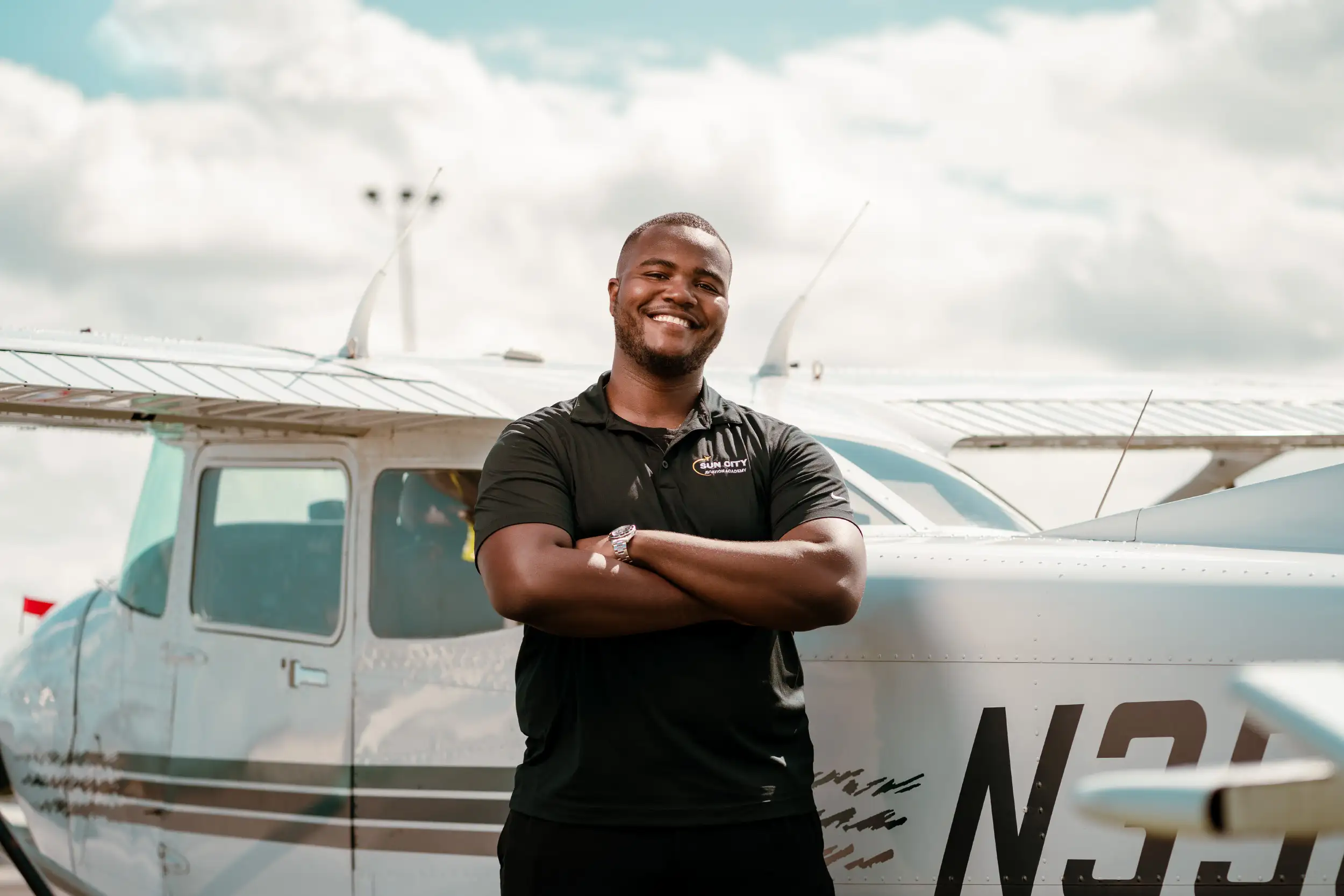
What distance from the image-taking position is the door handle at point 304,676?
457 centimetres

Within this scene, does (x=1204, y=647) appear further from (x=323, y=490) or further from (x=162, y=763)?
(x=162, y=763)

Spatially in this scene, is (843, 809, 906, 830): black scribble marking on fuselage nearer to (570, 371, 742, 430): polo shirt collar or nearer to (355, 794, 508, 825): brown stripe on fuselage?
(570, 371, 742, 430): polo shirt collar

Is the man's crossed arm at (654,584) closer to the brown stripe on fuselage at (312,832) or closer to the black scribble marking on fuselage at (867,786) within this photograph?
the black scribble marking on fuselage at (867,786)

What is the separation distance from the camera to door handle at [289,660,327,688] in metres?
4.57

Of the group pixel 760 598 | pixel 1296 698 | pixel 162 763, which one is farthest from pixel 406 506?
pixel 1296 698

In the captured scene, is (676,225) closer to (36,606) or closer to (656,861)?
(656,861)

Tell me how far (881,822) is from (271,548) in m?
2.63

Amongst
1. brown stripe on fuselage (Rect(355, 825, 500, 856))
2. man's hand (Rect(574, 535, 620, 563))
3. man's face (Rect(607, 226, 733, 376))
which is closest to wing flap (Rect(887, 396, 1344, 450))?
Answer: brown stripe on fuselage (Rect(355, 825, 500, 856))

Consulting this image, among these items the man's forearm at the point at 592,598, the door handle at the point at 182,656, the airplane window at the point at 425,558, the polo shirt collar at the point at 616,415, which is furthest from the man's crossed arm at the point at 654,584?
the door handle at the point at 182,656

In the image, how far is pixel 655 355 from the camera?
305 cm

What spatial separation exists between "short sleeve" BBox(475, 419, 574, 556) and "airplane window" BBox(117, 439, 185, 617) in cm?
276

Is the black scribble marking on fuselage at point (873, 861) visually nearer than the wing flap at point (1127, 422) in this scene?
Yes

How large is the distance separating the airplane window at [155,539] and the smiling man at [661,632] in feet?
9.10

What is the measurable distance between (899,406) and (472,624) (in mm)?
2416
